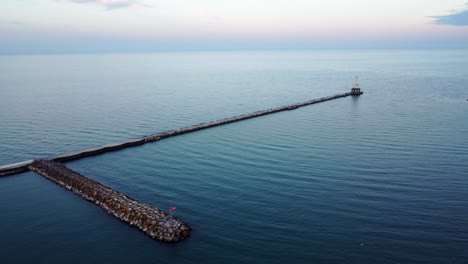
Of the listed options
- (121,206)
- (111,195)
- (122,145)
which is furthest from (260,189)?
(122,145)

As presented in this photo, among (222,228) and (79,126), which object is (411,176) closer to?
(222,228)

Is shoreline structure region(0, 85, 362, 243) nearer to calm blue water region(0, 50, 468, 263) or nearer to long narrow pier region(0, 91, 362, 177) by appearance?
long narrow pier region(0, 91, 362, 177)

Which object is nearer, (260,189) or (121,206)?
(121,206)

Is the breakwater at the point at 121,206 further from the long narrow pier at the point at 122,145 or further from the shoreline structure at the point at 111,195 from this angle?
the long narrow pier at the point at 122,145

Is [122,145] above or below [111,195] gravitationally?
above

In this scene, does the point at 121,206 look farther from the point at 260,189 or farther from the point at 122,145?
Result: the point at 122,145

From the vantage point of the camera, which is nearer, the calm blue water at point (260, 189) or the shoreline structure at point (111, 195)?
the calm blue water at point (260, 189)

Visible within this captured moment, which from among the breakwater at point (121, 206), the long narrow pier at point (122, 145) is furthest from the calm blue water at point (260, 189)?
the long narrow pier at point (122, 145)

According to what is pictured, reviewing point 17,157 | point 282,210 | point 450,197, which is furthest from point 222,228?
point 17,157
